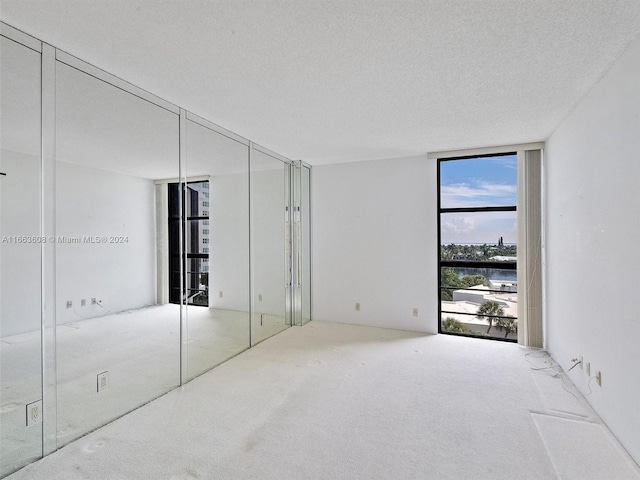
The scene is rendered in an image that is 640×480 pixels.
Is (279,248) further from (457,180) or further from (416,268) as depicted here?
(457,180)

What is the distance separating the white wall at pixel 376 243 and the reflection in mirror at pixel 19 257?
3.66 m

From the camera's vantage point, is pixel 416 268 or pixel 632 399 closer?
pixel 632 399

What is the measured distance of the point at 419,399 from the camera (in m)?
2.69

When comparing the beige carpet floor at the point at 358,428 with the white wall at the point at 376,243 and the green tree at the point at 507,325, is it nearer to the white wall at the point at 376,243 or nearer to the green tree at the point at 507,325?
the green tree at the point at 507,325

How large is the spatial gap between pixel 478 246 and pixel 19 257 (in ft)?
15.2

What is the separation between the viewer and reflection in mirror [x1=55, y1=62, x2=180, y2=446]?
2146mm

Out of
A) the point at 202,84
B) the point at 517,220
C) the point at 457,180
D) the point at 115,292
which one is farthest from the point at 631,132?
the point at 115,292

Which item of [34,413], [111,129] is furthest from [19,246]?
[111,129]

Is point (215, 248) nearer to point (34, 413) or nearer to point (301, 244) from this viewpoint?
point (301, 244)

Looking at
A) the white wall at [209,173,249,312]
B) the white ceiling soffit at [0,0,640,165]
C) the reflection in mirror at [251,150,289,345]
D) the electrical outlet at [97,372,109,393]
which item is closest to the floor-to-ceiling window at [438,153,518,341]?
the white ceiling soffit at [0,0,640,165]

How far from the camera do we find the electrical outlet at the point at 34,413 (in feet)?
6.31

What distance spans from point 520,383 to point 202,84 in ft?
12.4

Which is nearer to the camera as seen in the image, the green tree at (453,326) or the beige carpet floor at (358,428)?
the beige carpet floor at (358,428)

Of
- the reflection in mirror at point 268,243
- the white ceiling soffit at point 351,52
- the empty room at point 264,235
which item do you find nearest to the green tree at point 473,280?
the empty room at point 264,235
